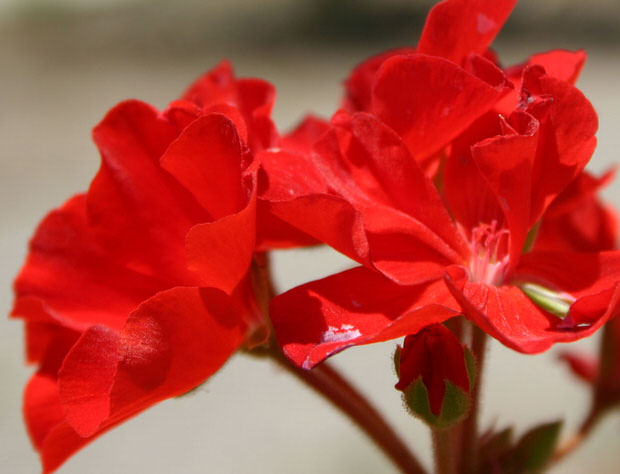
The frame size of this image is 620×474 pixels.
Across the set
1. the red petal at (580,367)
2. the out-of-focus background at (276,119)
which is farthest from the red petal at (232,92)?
the red petal at (580,367)

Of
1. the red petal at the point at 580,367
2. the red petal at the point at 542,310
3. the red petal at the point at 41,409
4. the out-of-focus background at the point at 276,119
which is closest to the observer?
the red petal at the point at 542,310

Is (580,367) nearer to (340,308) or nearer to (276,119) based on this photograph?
(340,308)

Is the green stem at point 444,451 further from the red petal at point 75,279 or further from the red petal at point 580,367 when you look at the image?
the red petal at point 580,367

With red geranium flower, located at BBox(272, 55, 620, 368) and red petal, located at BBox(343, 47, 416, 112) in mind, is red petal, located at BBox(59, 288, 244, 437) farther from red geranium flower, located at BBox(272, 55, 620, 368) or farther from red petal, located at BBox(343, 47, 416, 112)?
red petal, located at BBox(343, 47, 416, 112)

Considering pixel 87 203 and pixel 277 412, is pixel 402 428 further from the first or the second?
pixel 87 203

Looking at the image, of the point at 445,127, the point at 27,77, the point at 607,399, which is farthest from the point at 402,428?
the point at 27,77

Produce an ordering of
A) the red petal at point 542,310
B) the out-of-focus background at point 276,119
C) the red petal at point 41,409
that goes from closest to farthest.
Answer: the red petal at point 542,310 → the red petal at point 41,409 → the out-of-focus background at point 276,119
